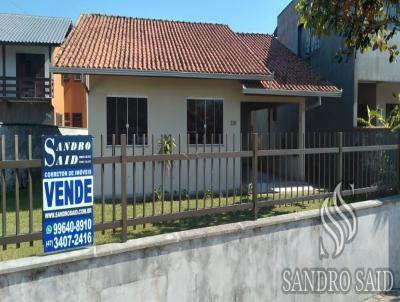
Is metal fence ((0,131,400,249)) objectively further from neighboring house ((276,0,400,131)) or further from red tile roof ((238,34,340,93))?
neighboring house ((276,0,400,131))

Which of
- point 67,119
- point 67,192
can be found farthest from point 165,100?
point 67,119

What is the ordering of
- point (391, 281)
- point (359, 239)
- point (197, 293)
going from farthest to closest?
1. point (391, 281)
2. point (359, 239)
3. point (197, 293)

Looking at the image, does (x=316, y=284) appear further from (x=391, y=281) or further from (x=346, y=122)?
(x=346, y=122)

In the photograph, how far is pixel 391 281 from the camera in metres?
6.13

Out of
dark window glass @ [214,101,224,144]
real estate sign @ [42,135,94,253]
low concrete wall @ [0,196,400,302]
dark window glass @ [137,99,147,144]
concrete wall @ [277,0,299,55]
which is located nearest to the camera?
low concrete wall @ [0,196,400,302]

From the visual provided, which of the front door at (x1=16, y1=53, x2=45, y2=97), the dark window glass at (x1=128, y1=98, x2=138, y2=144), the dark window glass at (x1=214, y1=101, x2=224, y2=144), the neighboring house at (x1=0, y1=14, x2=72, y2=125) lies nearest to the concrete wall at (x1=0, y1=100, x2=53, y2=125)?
the neighboring house at (x1=0, y1=14, x2=72, y2=125)

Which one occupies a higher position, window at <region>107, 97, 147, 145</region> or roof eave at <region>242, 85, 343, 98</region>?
roof eave at <region>242, 85, 343, 98</region>

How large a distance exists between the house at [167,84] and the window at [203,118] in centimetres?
3

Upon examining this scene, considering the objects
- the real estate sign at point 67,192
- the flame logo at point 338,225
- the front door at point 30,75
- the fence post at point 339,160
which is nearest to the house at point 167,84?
the fence post at point 339,160

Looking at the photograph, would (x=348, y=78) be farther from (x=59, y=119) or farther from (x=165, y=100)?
(x=59, y=119)

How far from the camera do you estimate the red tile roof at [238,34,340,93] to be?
39.8ft

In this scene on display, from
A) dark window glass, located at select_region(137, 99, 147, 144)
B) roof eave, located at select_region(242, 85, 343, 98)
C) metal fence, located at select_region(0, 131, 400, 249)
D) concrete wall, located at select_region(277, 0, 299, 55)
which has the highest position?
concrete wall, located at select_region(277, 0, 299, 55)

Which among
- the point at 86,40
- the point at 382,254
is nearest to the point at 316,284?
the point at 382,254

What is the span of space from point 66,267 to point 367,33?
6.19 metres
